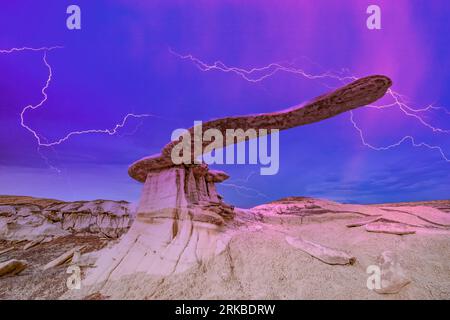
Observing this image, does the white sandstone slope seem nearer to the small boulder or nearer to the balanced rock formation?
the balanced rock formation

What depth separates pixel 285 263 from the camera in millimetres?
5301

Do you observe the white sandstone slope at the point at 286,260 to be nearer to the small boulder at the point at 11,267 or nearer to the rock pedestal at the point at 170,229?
the rock pedestal at the point at 170,229

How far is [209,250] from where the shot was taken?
611 centimetres

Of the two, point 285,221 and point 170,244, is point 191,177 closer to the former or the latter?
point 170,244

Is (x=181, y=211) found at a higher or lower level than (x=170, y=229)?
higher

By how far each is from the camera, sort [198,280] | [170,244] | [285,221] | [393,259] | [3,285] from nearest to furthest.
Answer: [393,259]
[198,280]
[170,244]
[3,285]
[285,221]

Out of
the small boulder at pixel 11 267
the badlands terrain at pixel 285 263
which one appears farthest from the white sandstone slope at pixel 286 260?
the small boulder at pixel 11 267

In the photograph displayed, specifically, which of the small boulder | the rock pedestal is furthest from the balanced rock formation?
the small boulder

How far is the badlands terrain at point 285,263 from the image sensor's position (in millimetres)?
4461

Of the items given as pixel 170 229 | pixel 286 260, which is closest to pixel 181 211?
pixel 170 229

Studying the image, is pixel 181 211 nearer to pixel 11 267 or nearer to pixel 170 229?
pixel 170 229

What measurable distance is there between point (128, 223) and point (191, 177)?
1177cm

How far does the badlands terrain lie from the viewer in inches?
176
